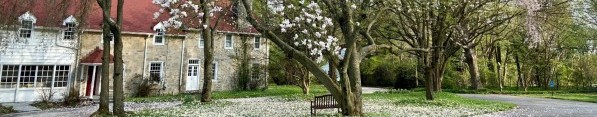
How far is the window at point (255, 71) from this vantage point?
1278 inches

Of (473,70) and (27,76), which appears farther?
(473,70)

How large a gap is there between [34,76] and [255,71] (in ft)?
45.9

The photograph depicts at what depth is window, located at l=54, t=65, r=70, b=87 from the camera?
80.6 ft

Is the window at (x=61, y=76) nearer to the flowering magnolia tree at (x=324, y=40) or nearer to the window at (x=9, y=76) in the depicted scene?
the window at (x=9, y=76)

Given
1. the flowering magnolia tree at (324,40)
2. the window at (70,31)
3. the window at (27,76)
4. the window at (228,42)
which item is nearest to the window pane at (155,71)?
the window at (70,31)

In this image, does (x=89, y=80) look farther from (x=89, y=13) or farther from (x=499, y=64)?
(x=499, y=64)

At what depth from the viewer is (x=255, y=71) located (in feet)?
107

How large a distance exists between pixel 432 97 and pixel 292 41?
901 cm

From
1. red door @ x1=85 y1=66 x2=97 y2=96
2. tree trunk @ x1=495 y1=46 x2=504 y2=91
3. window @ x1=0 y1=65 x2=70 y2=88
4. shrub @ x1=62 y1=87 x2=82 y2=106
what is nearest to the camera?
shrub @ x1=62 y1=87 x2=82 y2=106

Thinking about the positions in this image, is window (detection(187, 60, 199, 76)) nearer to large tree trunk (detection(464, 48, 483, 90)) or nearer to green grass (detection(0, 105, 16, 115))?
green grass (detection(0, 105, 16, 115))

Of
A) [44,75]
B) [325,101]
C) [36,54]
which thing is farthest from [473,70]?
[36,54]

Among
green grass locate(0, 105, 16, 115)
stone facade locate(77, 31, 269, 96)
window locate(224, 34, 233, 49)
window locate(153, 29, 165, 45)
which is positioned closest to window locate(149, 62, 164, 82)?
stone facade locate(77, 31, 269, 96)

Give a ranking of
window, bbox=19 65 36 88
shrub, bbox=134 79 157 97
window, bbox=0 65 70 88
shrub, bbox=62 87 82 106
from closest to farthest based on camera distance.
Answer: shrub, bbox=62 87 82 106 → window, bbox=0 65 70 88 → window, bbox=19 65 36 88 → shrub, bbox=134 79 157 97

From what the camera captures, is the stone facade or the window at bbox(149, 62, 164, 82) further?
the window at bbox(149, 62, 164, 82)
